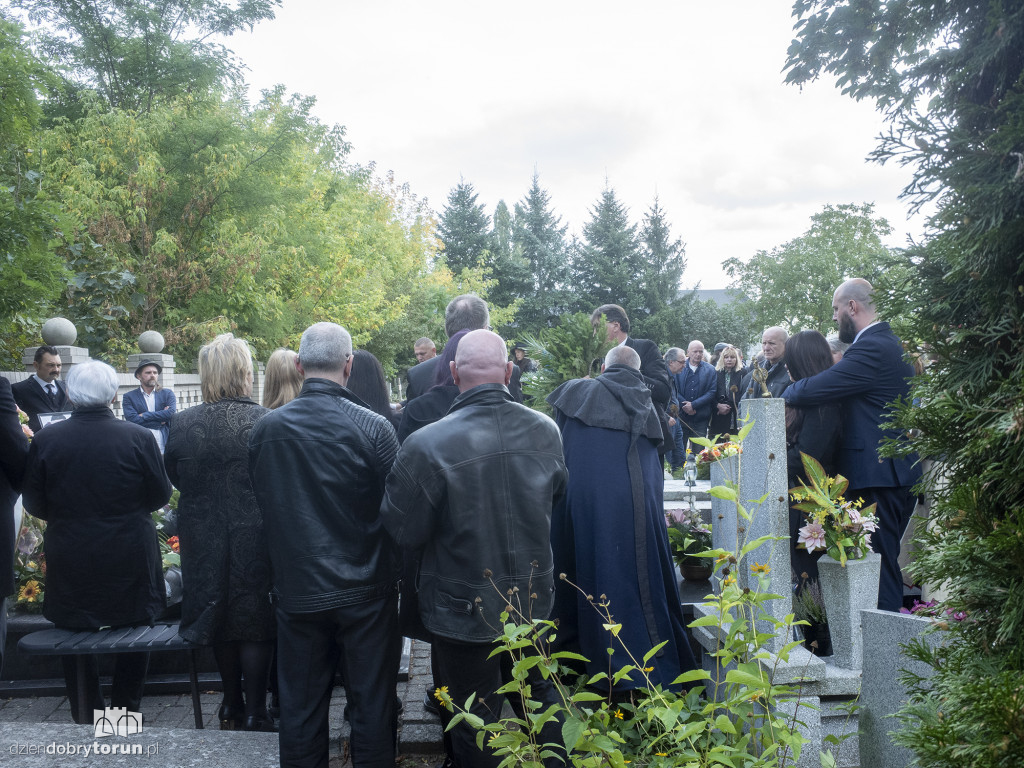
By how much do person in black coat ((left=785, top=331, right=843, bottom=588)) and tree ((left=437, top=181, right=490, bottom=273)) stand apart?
141 ft

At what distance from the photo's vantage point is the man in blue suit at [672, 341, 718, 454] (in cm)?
1163

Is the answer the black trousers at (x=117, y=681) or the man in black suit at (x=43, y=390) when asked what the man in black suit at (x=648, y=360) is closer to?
the black trousers at (x=117, y=681)

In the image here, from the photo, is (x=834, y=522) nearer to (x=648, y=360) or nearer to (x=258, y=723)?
(x=648, y=360)

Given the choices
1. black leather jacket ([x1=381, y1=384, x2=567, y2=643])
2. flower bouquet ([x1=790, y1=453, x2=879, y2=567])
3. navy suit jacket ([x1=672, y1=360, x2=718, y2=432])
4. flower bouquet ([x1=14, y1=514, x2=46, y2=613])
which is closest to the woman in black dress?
black leather jacket ([x1=381, y1=384, x2=567, y2=643])

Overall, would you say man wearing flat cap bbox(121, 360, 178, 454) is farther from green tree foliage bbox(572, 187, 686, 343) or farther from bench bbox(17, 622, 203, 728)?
green tree foliage bbox(572, 187, 686, 343)

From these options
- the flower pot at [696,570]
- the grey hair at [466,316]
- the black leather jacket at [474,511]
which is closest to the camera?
the black leather jacket at [474,511]

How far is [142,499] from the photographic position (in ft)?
14.3

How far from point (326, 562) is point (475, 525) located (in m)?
0.68

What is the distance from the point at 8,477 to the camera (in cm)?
424

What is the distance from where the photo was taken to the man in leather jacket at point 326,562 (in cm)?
342

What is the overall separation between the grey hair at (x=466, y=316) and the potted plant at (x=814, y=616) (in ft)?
→ 7.99

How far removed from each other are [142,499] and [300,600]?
1475 mm

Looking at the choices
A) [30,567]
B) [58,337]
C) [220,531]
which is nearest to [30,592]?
[30,567]

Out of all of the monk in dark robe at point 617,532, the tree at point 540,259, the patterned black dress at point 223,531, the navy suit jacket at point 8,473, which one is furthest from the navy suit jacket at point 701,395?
the tree at point 540,259
